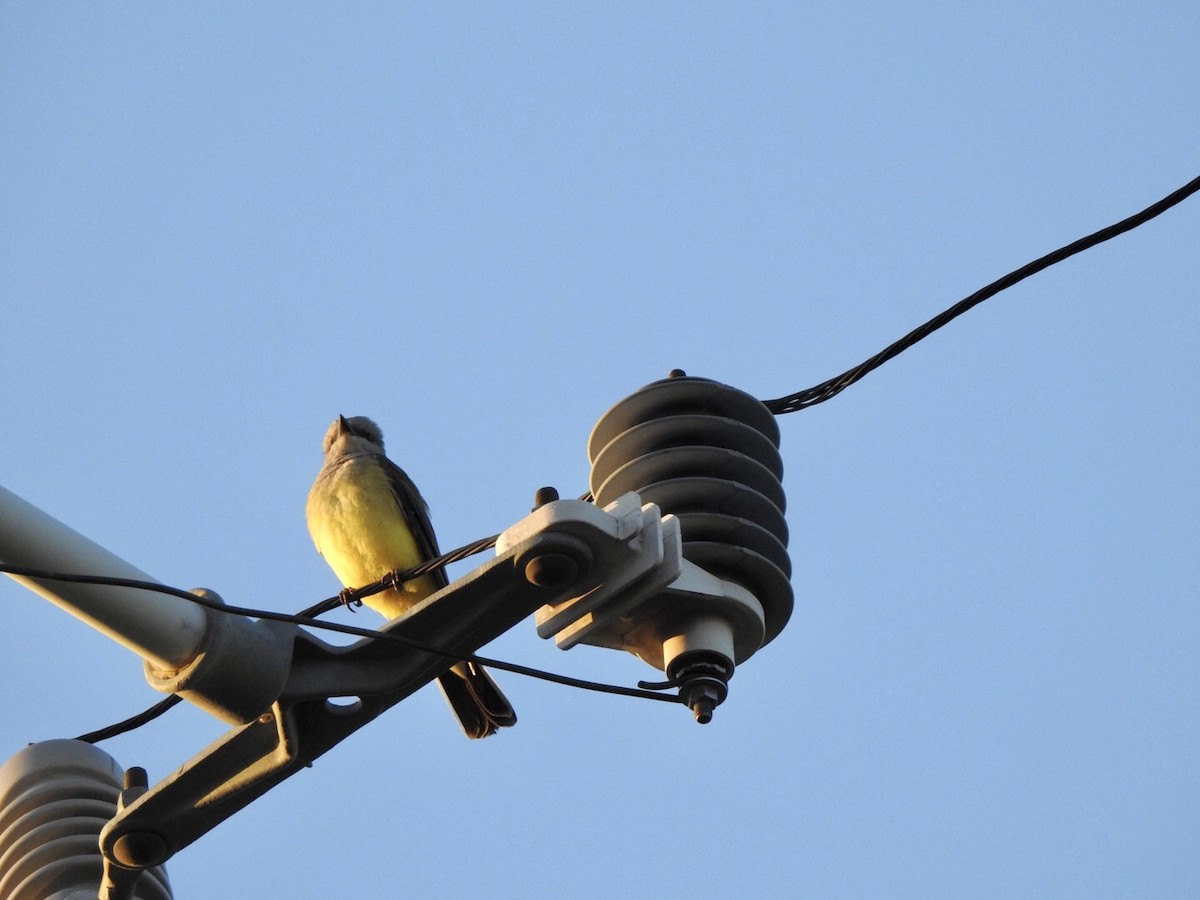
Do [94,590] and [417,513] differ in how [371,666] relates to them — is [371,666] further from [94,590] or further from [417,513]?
[417,513]

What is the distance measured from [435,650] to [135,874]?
0.86m

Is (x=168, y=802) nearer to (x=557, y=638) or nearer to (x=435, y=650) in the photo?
(x=435, y=650)

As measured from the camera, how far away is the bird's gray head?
33.7 ft

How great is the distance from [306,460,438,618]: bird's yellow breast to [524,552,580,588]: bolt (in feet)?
18.3

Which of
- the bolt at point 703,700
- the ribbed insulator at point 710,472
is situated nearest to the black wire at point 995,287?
the ribbed insulator at point 710,472

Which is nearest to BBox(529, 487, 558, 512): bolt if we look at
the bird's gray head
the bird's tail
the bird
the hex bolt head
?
the hex bolt head

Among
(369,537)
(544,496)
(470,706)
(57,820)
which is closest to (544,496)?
(544,496)

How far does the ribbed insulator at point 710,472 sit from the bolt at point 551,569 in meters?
0.51

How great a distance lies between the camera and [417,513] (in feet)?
29.6

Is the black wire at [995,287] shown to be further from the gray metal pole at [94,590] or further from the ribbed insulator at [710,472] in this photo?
the gray metal pole at [94,590]

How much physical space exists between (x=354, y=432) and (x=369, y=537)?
Result: 1825 millimetres

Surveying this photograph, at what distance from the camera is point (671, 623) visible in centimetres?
356

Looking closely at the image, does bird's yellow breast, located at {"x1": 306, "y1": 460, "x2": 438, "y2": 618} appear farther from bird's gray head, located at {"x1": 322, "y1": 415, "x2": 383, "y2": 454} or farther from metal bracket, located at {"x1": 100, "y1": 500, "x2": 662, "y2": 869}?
metal bracket, located at {"x1": 100, "y1": 500, "x2": 662, "y2": 869}

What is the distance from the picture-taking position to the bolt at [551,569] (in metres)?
3.21
